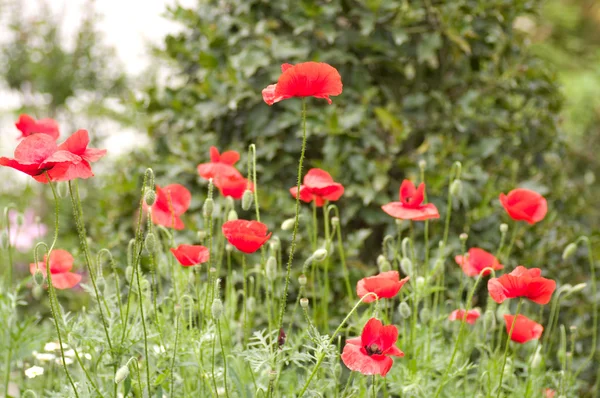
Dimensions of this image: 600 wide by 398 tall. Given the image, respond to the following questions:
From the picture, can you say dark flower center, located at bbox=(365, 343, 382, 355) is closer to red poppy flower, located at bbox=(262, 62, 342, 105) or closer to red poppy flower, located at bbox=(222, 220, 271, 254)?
red poppy flower, located at bbox=(222, 220, 271, 254)

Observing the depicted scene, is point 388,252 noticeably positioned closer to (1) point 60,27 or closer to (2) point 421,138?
(2) point 421,138

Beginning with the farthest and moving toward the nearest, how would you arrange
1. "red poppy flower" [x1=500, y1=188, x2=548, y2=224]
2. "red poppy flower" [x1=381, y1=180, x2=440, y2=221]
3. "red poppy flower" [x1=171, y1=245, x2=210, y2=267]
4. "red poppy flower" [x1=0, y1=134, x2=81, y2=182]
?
"red poppy flower" [x1=500, y1=188, x2=548, y2=224] < "red poppy flower" [x1=381, y1=180, x2=440, y2=221] < "red poppy flower" [x1=171, y1=245, x2=210, y2=267] < "red poppy flower" [x1=0, y1=134, x2=81, y2=182]

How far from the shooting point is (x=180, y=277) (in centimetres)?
154

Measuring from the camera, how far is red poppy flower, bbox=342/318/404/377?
1028 millimetres

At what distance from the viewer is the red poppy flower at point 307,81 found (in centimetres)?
102

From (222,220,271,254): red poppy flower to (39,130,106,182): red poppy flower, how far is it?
24cm

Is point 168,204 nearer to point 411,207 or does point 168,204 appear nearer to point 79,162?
point 79,162

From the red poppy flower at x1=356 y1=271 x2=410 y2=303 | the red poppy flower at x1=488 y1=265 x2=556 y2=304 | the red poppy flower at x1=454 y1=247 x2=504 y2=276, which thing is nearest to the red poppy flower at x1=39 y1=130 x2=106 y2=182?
the red poppy flower at x1=356 y1=271 x2=410 y2=303

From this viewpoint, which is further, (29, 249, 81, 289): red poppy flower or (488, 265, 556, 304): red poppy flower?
(29, 249, 81, 289): red poppy flower

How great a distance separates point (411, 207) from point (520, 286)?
30 cm

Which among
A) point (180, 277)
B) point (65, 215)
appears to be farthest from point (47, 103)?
point (180, 277)

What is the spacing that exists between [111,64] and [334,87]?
4551mm

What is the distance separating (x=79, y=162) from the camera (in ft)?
3.51

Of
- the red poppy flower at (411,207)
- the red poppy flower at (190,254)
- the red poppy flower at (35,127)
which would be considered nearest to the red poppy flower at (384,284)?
the red poppy flower at (411,207)
